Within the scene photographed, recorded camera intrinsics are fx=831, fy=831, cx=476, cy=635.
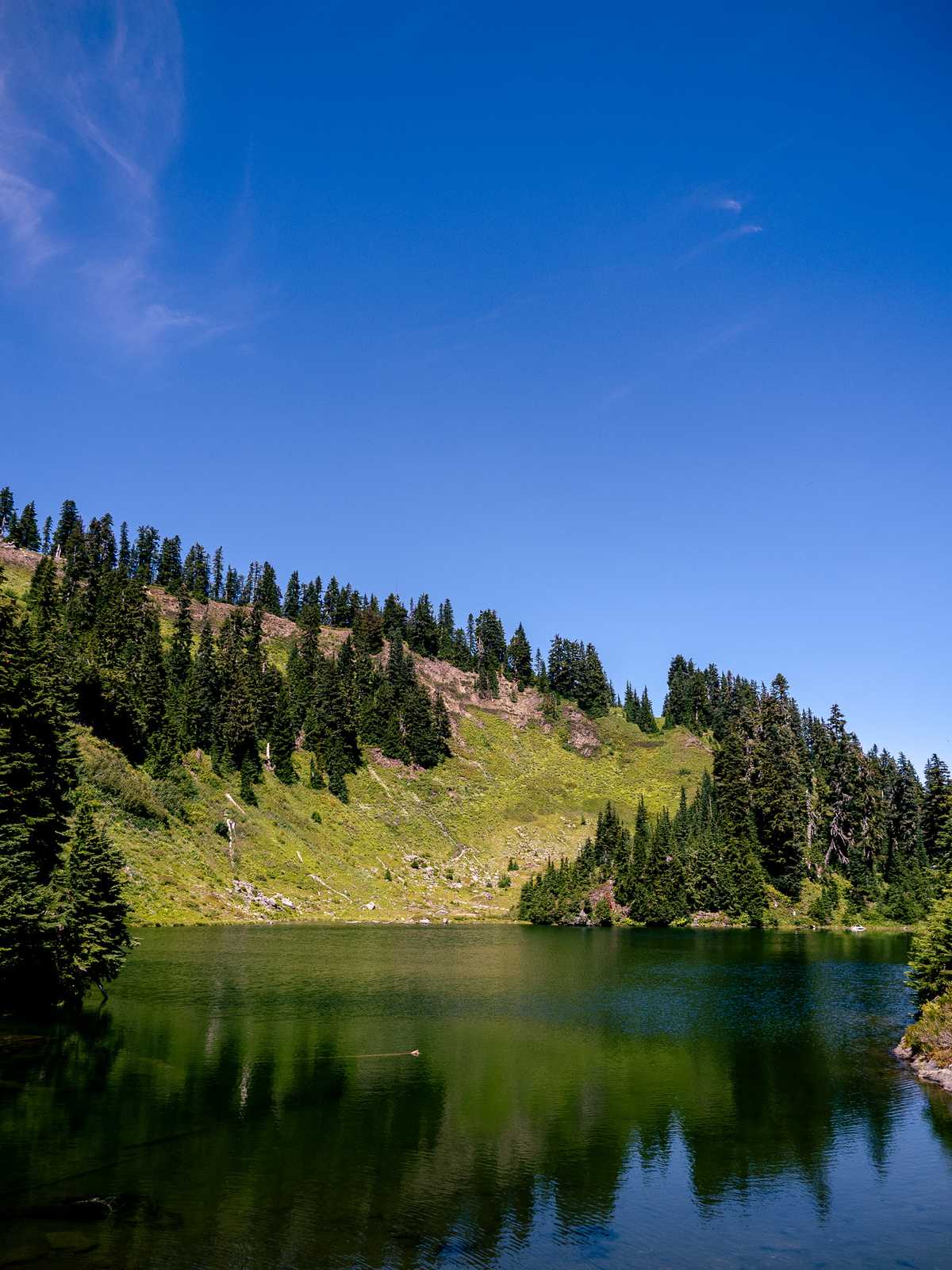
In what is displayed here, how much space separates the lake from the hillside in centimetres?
4644

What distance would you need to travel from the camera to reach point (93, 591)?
519 feet

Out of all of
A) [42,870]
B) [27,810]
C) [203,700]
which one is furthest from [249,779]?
[27,810]

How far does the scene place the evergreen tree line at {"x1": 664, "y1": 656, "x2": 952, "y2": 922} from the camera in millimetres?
136750

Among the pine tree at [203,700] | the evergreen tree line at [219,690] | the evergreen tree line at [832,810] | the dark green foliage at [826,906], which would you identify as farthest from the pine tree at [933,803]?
the pine tree at [203,700]

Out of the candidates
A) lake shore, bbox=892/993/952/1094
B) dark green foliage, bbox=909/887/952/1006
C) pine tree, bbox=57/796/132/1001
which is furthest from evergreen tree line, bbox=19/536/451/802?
lake shore, bbox=892/993/952/1094

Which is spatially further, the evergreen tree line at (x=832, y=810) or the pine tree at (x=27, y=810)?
the evergreen tree line at (x=832, y=810)

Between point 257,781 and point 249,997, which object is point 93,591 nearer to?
point 257,781

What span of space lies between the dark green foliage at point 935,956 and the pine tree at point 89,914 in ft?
143

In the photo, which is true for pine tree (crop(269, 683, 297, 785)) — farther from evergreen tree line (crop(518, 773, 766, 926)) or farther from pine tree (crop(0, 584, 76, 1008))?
pine tree (crop(0, 584, 76, 1008))

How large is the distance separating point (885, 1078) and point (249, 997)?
36.0m

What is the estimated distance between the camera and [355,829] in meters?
140

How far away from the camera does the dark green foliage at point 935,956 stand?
43906 mm

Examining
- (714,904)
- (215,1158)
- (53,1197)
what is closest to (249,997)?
(215,1158)

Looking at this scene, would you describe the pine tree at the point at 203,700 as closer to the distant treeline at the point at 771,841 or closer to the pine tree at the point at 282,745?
the pine tree at the point at 282,745
